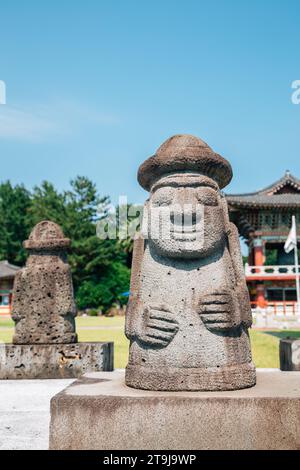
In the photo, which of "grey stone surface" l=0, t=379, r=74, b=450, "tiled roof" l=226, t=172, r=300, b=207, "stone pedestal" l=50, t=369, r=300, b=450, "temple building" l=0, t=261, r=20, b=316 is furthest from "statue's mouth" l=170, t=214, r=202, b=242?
"temple building" l=0, t=261, r=20, b=316

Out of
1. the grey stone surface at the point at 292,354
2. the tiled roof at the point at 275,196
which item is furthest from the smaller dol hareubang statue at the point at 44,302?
the tiled roof at the point at 275,196

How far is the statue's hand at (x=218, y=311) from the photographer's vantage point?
11.7 ft

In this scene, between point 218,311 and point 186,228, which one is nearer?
point 218,311

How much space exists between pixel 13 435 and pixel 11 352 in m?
3.72

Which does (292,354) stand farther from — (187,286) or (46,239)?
(187,286)

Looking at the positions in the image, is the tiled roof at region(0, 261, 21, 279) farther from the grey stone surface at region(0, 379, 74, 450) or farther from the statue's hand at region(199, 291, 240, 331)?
the statue's hand at region(199, 291, 240, 331)

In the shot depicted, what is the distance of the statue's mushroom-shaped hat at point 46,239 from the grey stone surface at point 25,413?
7.30 ft

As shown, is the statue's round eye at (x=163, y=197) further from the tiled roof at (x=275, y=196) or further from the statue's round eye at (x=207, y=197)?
the tiled roof at (x=275, y=196)

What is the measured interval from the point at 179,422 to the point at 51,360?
4986 millimetres

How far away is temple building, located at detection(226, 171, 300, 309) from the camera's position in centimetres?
2812

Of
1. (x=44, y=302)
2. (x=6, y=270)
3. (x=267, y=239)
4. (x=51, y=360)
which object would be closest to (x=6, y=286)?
(x=6, y=270)

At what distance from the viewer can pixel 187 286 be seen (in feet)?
12.1
